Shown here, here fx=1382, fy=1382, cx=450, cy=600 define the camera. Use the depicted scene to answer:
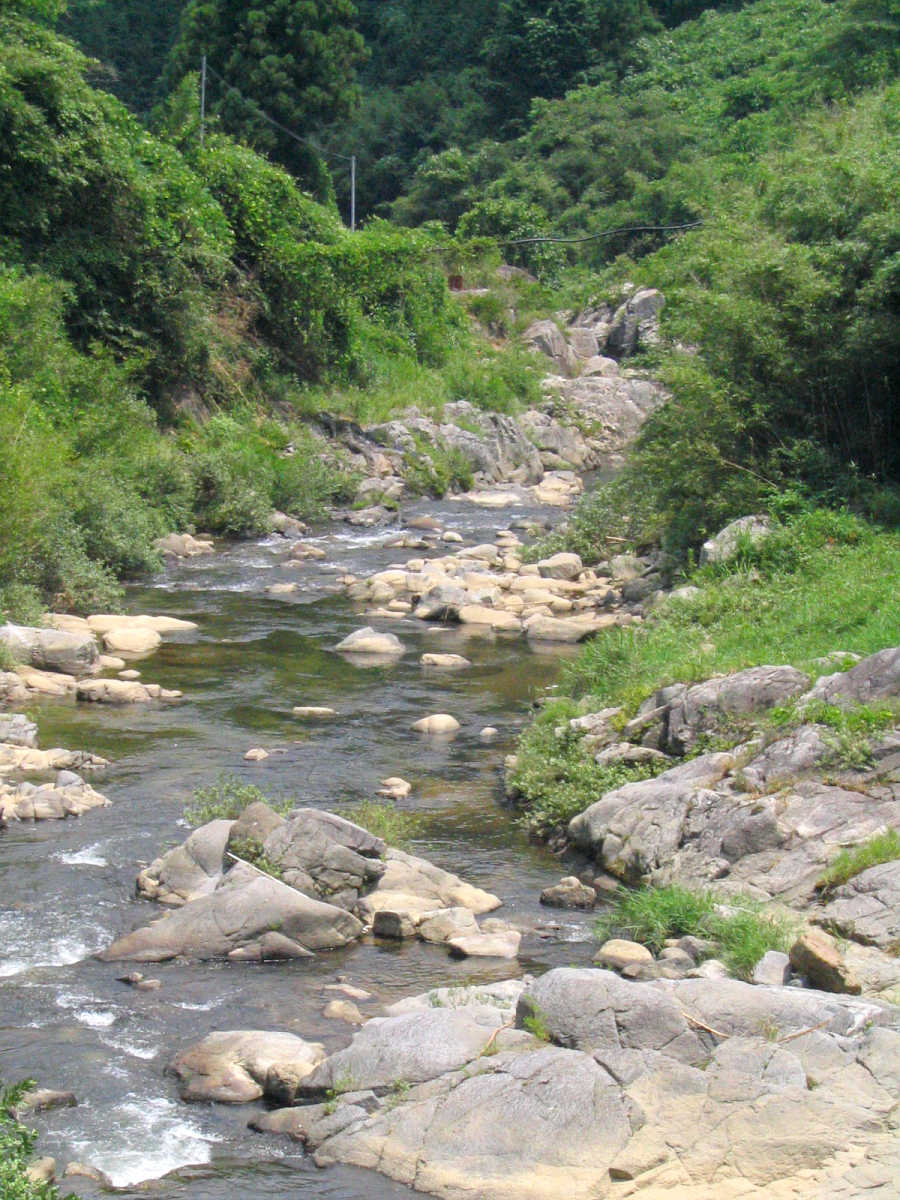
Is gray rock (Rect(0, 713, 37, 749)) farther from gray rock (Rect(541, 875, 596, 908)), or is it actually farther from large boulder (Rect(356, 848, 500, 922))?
gray rock (Rect(541, 875, 596, 908))

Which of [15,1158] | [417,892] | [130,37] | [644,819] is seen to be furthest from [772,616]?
[130,37]

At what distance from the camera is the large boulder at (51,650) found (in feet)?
→ 41.1

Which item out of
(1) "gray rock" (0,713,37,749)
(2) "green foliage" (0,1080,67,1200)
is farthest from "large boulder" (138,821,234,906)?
(2) "green foliage" (0,1080,67,1200)

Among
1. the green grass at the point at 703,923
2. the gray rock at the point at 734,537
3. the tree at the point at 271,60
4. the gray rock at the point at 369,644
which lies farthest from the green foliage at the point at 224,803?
Result: the tree at the point at 271,60

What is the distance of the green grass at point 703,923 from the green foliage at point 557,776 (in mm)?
1321

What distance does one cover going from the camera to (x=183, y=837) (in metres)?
8.80

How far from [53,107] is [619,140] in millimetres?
28480

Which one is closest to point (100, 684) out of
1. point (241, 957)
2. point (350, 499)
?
point (241, 957)

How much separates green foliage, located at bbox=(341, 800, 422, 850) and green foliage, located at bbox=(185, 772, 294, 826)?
18.0 inches

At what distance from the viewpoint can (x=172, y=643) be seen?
14156 millimetres

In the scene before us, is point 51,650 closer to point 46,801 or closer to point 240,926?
point 46,801

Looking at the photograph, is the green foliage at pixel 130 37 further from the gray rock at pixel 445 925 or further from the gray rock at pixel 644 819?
the gray rock at pixel 445 925

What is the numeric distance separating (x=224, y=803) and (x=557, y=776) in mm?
2314

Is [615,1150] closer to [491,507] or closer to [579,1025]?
[579,1025]
